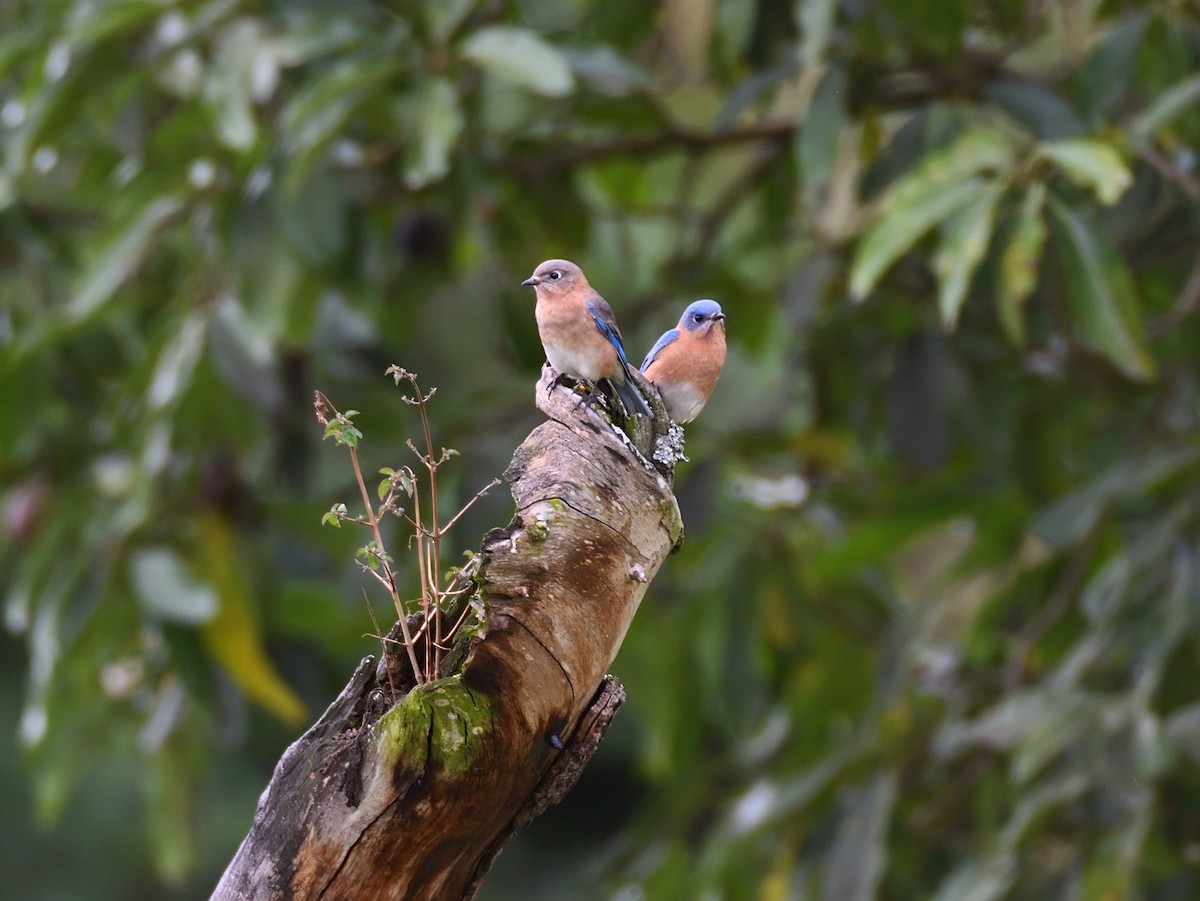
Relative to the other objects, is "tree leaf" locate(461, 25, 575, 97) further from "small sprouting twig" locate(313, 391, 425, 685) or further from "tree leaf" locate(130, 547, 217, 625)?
"small sprouting twig" locate(313, 391, 425, 685)

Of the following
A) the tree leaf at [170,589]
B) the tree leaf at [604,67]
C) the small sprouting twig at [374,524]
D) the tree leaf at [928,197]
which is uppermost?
the small sprouting twig at [374,524]

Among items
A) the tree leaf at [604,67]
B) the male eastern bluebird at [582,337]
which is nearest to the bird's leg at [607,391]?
the male eastern bluebird at [582,337]

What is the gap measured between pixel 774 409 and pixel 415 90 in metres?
2.06

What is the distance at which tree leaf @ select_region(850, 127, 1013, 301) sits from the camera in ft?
13.0

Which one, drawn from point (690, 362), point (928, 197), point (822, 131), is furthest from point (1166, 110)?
point (690, 362)

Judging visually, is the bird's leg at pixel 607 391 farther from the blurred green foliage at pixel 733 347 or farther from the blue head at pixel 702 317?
the blurred green foliage at pixel 733 347

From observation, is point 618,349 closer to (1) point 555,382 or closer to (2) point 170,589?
(1) point 555,382

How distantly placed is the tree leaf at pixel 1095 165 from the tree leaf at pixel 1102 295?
0.18 meters

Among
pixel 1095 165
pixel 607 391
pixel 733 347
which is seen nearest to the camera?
pixel 607 391

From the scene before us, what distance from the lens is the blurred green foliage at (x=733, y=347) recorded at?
4.56 m

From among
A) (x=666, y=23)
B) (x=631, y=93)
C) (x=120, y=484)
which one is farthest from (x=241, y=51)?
(x=666, y=23)

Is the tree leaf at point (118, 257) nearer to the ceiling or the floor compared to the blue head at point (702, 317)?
nearer to the floor

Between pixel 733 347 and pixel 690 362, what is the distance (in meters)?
4.05

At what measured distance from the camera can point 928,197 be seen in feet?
13.2
